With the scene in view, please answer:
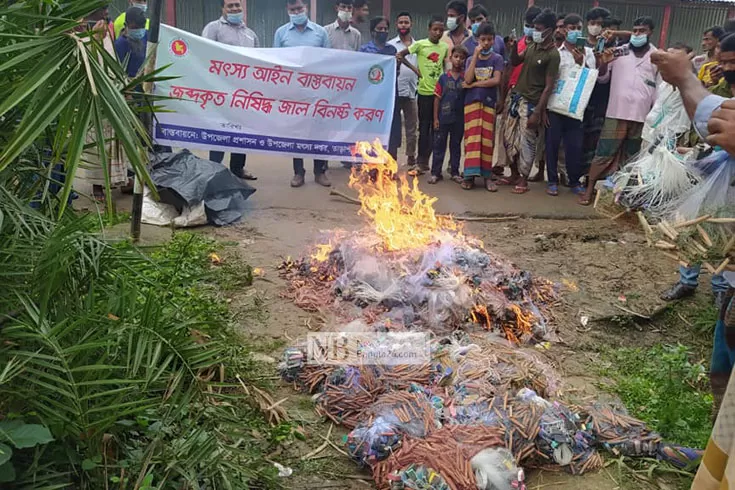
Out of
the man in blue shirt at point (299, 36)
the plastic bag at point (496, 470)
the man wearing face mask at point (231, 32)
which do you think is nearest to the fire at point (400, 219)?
the man in blue shirt at point (299, 36)

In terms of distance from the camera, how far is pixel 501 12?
1806 cm

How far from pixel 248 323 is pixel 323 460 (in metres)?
1.63

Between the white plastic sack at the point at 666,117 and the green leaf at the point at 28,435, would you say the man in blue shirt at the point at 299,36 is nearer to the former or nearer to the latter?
the white plastic sack at the point at 666,117

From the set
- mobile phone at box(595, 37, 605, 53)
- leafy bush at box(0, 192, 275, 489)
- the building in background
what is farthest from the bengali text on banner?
the building in background

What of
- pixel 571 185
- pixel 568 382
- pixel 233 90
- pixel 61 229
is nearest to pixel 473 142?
pixel 571 185

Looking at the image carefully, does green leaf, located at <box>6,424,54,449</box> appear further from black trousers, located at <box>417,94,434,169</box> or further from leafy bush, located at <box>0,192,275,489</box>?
black trousers, located at <box>417,94,434,169</box>

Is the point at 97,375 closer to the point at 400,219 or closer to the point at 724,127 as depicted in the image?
the point at 724,127

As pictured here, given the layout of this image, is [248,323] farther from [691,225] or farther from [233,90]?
[233,90]

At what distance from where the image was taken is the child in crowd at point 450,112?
828cm

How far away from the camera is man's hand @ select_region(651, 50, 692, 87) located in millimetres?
2562

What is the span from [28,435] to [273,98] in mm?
6074

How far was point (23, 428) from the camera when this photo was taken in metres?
1.96

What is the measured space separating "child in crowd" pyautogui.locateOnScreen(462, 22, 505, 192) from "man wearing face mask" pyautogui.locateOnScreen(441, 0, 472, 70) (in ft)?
1.66

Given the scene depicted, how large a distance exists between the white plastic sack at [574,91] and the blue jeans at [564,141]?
216 mm
